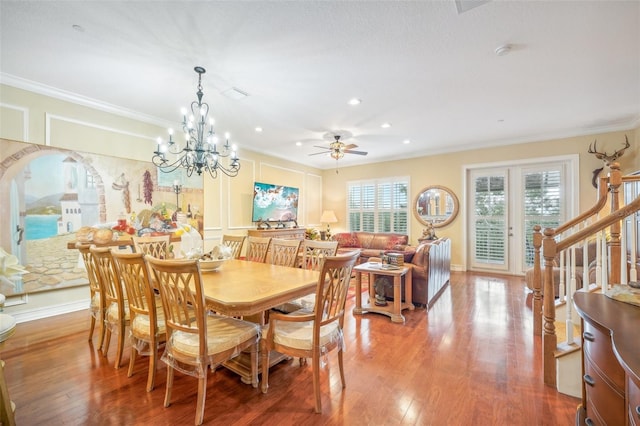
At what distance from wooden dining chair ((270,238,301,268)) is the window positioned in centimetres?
452

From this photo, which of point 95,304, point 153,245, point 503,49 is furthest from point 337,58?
point 95,304

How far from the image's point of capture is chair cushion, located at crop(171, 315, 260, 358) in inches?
67.1

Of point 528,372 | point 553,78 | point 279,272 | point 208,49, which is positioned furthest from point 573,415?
point 208,49

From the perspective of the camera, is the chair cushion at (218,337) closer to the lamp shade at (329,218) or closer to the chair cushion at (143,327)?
the chair cushion at (143,327)

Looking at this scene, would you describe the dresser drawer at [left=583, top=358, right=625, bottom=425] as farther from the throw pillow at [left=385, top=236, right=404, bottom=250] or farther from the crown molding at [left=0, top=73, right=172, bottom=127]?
the crown molding at [left=0, top=73, right=172, bottom=127]

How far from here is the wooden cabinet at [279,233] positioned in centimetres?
586

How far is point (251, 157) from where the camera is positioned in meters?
6.06

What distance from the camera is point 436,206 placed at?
6418mm

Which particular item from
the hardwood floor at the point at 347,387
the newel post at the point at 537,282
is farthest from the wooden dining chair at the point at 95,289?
the newel post at the point at 537,282

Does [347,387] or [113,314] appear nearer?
[347,387]

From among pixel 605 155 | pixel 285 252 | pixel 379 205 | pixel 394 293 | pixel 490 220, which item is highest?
pixel 605 155

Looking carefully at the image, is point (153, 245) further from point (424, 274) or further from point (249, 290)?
point (424, 274)

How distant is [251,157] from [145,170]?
2.30 metres

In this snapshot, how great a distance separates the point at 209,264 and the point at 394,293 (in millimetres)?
2186
